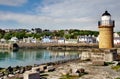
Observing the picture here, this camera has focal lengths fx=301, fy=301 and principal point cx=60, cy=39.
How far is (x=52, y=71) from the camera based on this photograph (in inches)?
1264

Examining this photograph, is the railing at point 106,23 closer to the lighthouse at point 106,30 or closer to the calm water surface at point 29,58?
the lighthouse at point 106,30

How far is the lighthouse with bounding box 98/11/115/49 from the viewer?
48875 mm

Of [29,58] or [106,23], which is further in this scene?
[29,58]

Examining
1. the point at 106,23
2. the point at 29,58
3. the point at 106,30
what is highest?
the point at 106,23

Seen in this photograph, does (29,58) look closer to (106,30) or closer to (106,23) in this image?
(106,23)

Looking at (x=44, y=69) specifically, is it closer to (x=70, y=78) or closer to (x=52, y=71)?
(x=52, y=71)

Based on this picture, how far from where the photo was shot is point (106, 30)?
48875 millimetres

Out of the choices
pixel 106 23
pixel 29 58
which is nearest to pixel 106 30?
pixel 106 23

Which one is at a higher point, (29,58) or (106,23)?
(106,23)

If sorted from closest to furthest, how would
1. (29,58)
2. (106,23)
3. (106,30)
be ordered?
(106,30)
(106,23)
(29,58)

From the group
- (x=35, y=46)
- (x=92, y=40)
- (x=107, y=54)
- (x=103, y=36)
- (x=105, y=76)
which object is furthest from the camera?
(x=92, y=40)

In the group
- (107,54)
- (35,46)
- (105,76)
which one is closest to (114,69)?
(105,76)

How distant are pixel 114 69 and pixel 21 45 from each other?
496 ft

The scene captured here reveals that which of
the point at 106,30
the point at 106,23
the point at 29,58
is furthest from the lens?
the point at 29,58
